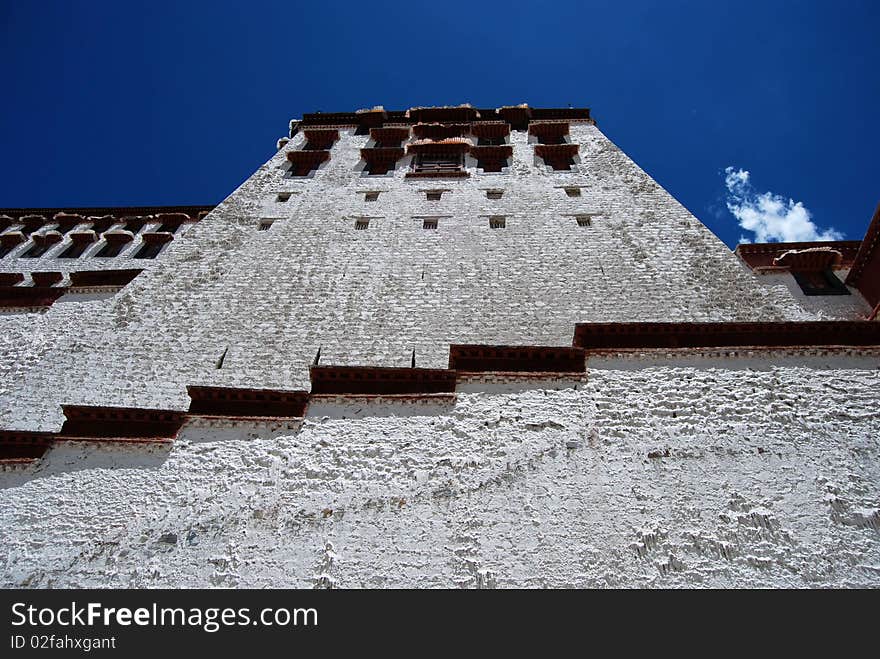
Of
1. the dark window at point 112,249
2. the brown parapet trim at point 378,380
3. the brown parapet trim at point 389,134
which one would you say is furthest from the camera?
the brown parapet trim at point 389,134

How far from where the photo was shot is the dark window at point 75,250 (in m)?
15.1

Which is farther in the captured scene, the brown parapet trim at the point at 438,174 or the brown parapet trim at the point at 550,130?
the brown parapet trim at the point at 550,130

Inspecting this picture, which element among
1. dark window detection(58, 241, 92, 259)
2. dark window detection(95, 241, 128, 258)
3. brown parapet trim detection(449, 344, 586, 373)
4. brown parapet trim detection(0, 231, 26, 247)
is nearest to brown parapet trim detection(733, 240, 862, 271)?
brown parapet trim detection(449, 344, 586, 373)

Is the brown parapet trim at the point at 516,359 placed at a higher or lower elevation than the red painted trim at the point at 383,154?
lower

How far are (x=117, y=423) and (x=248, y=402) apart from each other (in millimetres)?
1283

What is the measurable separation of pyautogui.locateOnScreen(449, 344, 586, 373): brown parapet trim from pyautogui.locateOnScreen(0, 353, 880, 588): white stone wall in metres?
Result: 0.26

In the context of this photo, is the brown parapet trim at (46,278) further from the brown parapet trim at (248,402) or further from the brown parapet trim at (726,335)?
the brown parapet trim at (726,335)

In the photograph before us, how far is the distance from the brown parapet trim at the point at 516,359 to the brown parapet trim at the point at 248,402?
167 cm

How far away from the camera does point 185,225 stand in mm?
16422

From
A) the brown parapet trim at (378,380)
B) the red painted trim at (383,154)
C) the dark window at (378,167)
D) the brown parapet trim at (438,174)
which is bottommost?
the brown parapet trim at (378,380)

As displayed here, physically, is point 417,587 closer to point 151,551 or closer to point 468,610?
point 468,610

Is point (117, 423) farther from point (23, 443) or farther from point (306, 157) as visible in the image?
point (306, 157)

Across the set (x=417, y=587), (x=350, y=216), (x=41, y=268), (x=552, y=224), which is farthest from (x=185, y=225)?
(x=417, y=587)

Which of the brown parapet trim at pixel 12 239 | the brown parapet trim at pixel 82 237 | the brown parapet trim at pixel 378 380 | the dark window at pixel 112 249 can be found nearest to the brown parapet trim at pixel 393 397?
the brown parapet trim at pixel 378 380
